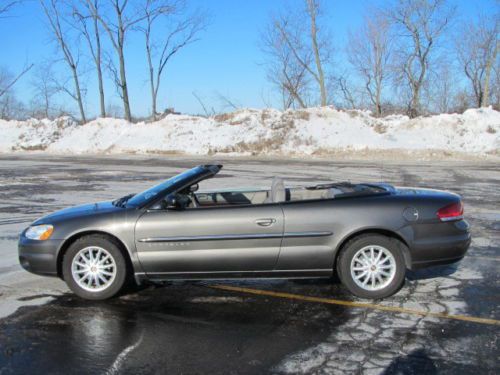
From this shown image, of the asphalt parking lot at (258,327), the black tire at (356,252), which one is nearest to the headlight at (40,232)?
the asphalt parking lot at (258,327)

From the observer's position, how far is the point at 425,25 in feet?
117

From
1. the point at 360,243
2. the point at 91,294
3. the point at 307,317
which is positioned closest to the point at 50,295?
the point at 91,294

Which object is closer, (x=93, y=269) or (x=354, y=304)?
(x=354, y=304)

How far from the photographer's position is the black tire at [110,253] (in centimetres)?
479

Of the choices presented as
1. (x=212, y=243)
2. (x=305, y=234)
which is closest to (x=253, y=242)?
(x=212, y=243)

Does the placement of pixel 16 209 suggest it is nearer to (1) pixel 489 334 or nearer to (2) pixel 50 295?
(2) pixel 50 295

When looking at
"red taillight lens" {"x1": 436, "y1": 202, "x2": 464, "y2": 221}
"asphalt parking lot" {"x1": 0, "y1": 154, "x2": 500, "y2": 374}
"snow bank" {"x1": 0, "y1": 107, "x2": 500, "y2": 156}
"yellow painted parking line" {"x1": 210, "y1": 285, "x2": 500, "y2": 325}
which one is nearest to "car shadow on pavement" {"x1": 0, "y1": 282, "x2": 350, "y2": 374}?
"asphalt parking lot" {"x1": 0, "y1": 154, "x2": 500, "y2": 374}

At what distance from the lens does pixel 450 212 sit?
4926mm

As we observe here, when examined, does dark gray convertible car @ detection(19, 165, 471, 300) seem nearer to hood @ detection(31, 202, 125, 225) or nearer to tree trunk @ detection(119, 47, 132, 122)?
hood @ detection(31, 202, 125, 225)

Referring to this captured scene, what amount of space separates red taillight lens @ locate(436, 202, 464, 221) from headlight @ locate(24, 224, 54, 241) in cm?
382

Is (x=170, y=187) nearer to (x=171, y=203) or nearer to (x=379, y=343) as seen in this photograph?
(x=171, y=203)

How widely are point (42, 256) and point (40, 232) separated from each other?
0.25m

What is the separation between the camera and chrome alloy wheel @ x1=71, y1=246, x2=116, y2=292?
482 centimetres

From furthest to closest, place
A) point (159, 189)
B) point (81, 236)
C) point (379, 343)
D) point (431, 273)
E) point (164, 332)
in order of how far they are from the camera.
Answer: point (431, 273) < point (159, 189) < point (81, 236) < point (164, 332) < point (379, 343)
